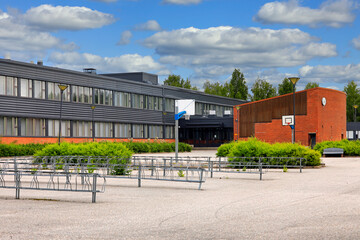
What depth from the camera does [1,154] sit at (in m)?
44.8

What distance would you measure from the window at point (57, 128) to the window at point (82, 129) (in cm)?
124

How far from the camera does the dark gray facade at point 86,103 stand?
52.0 metres

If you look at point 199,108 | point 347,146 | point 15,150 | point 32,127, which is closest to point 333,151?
point 347,146

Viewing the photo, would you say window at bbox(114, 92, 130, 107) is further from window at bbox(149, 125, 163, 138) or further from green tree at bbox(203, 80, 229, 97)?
green tree at bbox(203, 80, 229, 97)

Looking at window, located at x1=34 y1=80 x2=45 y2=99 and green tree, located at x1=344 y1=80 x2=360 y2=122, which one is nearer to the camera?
window, located at x1=34 y1=80 x2=45 y2=99

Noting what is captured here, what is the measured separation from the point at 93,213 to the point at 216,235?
13.0ft

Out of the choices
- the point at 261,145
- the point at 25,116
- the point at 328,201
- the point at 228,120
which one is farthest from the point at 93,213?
the point at 228,120

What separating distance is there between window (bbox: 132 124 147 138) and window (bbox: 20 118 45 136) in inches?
711

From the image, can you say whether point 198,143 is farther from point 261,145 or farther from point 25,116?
point 261,145

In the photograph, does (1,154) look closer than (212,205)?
No

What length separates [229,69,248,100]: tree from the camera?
12128 cm

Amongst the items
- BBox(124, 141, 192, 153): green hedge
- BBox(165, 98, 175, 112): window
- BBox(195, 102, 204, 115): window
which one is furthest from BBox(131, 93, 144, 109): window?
BBox(195, 102, 204, 115): window

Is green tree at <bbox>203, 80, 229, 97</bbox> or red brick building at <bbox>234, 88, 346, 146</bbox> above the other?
green tree at <bbox>203, 80, 229, 97</bbox>

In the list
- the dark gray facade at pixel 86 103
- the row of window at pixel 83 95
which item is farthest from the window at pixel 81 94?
the dark gray facade at pixel 86 103
